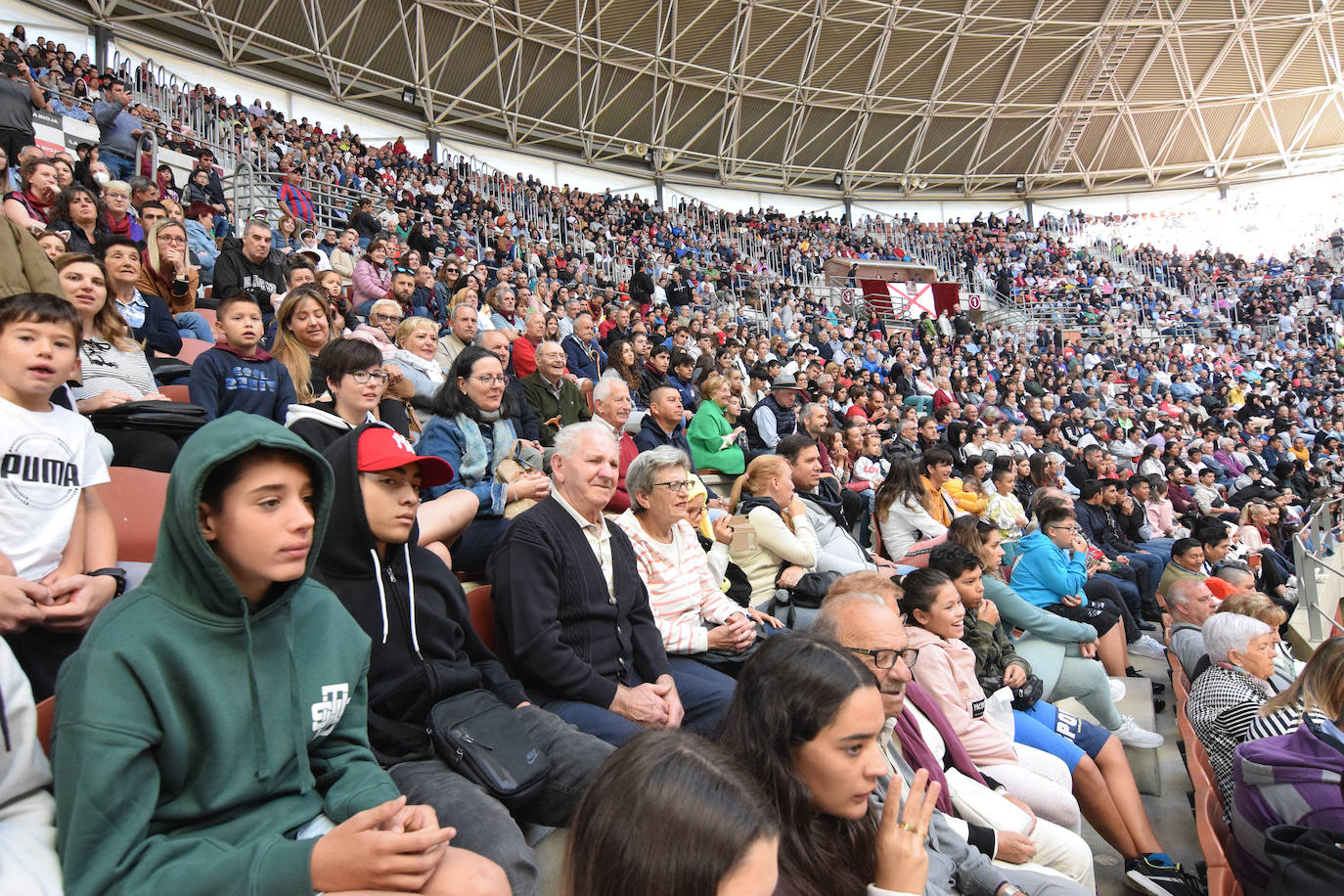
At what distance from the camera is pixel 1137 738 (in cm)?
412

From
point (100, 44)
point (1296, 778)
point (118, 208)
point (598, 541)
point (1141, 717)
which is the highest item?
point (100, 44)

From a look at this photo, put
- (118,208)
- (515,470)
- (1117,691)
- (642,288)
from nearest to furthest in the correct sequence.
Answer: (515,470) < (1117,691) < (118,208) < (642,288)

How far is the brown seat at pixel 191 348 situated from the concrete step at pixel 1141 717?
5.01 metres

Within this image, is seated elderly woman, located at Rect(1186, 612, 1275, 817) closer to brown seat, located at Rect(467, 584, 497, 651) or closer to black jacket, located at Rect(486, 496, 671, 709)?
black jacket, located at Rect(486, 496, 671, 709)

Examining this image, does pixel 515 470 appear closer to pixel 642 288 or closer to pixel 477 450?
pixel 477 450

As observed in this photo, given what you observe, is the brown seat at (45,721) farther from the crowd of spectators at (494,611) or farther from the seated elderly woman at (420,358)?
the seated elderly woman at (420,358)

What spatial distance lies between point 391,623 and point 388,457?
0.40m

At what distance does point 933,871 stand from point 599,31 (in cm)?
2209

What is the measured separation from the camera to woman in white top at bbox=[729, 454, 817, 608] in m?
4.00

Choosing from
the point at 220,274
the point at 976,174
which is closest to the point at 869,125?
the point at 976,174

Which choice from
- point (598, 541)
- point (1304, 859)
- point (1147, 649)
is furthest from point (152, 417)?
point (1147, 649)

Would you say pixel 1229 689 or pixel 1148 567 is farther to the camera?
pixel 1148 567

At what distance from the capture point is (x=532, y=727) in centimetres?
210

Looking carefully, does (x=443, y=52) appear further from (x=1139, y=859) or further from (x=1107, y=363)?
(x=1139, y=859)
